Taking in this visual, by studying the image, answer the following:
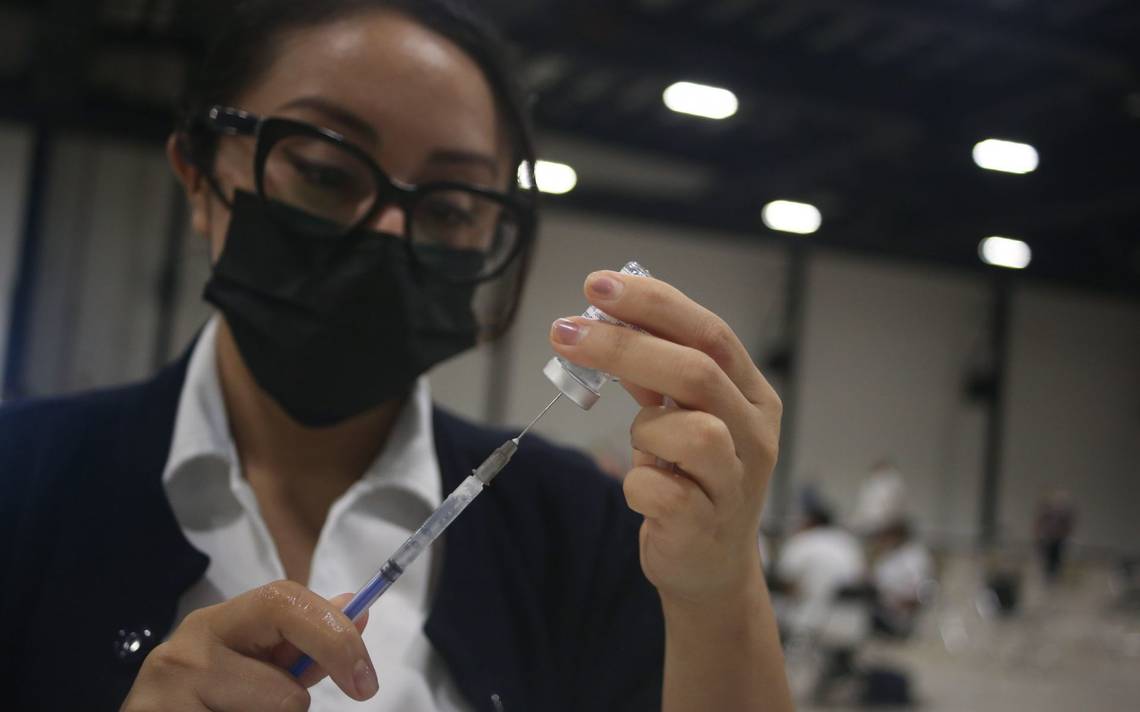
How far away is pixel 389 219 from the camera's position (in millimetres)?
758

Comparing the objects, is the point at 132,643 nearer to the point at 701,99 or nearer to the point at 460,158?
the point at 460,158

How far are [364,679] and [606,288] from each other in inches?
9.8

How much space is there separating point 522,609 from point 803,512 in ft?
14.7

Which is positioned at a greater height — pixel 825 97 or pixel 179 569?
pixel 825 97

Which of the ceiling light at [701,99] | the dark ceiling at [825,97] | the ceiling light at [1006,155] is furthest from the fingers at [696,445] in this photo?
the ceiling light at [1006,155]

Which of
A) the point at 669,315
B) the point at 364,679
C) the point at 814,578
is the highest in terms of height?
the point at 669,315

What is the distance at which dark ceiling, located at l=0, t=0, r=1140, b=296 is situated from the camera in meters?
4.82

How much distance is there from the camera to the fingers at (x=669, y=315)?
53cm

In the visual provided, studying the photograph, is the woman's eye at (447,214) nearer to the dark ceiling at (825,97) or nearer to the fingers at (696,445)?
the fingers at (696,445)

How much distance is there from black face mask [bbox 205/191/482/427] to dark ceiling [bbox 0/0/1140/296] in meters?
2.71

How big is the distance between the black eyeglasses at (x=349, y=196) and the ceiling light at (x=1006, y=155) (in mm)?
5852

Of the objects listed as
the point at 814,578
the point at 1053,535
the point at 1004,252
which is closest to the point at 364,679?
the point at 814,578

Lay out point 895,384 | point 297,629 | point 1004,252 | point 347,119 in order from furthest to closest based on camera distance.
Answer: point 895,384
point 1004,252
point 347,119
point 297,629

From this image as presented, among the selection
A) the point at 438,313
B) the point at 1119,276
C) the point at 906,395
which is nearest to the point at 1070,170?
the point at 1119,276
